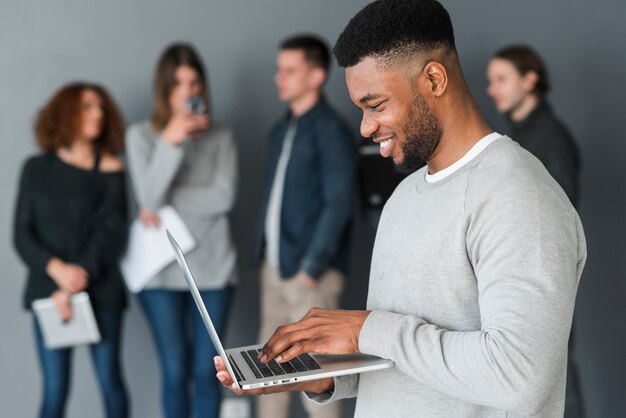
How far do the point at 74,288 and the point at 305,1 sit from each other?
1.58 m

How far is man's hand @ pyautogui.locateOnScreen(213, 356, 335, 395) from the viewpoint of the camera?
3.49ft

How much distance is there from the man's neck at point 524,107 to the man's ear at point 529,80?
2 cm

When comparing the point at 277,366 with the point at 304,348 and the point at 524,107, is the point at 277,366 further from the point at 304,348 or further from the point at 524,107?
the point at 524,107

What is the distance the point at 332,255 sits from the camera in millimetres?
2619

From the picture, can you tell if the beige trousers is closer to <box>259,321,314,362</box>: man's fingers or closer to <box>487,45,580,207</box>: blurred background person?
<box>487,45,580,207</box>: blurred background person

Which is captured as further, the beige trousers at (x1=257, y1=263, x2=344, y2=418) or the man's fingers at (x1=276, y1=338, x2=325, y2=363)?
the beige trousers at (x1=257, y1=263, x2=344, y2=418)

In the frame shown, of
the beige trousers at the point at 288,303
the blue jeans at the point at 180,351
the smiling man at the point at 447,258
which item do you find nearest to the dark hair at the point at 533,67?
the beige trousers at the point at 288,303

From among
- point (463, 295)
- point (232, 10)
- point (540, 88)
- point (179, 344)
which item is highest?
point (232, 10)

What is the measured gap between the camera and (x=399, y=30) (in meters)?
0.98

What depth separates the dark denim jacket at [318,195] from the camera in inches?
103

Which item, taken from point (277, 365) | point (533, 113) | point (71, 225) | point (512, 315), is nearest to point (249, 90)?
point (71, 225)

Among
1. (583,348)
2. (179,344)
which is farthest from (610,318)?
(179,344)

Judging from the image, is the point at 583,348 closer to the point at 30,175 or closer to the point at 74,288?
the point at 74,288

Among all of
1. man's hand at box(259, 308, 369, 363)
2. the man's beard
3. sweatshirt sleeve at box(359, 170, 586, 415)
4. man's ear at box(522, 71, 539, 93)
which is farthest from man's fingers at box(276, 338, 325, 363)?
man's ear at box(522, 71, 539, 93)
